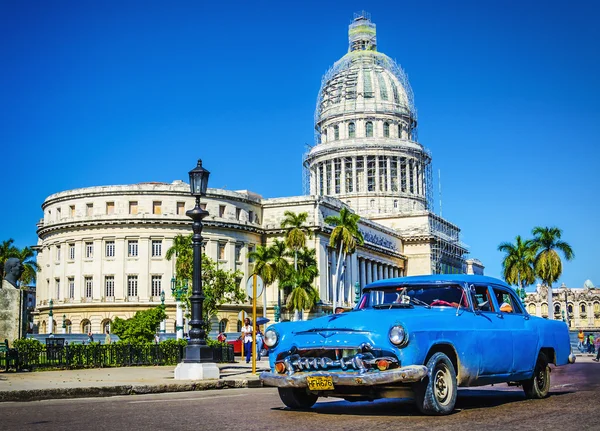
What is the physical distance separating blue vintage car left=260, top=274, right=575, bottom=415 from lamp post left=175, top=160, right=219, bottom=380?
309 inches

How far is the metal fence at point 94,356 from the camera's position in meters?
20.6

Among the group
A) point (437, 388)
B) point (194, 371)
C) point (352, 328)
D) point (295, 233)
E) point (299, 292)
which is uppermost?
point (295, 233)

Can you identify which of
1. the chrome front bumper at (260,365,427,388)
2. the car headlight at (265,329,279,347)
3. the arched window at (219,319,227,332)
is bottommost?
the arched window at (219,319,227,332)

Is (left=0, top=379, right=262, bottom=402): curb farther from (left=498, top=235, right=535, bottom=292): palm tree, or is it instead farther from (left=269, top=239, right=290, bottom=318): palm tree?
(left=498, top=235, right=535, bottom=292): palm tree

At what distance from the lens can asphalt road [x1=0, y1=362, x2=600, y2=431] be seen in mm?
8727

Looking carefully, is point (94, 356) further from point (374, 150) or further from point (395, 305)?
point (374, 150)

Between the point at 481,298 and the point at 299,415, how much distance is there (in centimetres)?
328

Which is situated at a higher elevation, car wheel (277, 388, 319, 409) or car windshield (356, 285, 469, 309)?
car windshield (356, 285, 469, 309)

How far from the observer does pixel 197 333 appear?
739 inches

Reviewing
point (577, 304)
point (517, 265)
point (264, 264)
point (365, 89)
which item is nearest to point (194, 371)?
point (264, 264)

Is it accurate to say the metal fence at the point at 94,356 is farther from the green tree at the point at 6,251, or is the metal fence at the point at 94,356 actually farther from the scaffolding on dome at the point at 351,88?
the scaffolding on dome at the point at 351,88

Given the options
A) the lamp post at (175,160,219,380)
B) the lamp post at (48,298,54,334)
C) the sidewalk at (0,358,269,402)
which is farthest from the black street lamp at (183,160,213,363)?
the lamp post at (48,298,54,334)

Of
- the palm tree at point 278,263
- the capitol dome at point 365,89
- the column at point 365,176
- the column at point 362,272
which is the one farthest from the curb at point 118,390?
the capitol dome at point 365,89

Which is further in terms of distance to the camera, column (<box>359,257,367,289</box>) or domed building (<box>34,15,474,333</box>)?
column (<box>359,257,367,289</box>)
